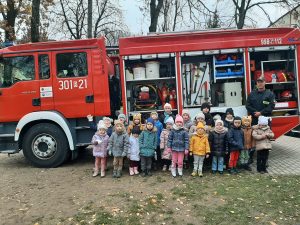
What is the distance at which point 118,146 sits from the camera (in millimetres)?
8211

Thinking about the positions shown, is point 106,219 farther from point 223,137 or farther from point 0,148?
point 0,148

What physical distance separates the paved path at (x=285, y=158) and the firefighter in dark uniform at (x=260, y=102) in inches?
25.2

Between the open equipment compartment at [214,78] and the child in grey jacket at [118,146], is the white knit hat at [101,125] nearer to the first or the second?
the child in grey jacket at [118,146]

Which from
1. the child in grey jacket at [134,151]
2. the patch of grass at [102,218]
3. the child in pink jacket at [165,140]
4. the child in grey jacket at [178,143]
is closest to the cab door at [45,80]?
the child in grey jacket at [134,151]

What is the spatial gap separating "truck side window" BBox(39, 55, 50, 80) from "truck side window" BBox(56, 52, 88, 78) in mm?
242

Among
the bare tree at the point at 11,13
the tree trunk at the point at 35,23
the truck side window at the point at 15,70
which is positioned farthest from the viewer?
the bare tree at the point at 11,13

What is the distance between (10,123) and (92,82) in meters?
2.26

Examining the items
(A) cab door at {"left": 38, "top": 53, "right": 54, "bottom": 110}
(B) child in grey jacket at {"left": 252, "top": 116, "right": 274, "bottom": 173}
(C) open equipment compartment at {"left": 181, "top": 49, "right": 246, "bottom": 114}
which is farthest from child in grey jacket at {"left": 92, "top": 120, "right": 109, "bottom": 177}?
(B) child in grey jacket at {"left": 252, "top": 116, "right": 274, "bottom": 173}

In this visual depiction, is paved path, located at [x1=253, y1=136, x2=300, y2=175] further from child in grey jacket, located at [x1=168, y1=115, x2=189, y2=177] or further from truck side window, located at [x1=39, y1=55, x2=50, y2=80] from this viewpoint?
truck side window, located at [x1=39, y1=55, x2=50, y2=80]

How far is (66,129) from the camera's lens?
9.00m

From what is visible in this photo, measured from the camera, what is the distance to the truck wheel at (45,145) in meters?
9.10

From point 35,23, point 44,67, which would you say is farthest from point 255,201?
point 35,23

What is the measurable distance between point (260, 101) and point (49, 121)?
16.2ft

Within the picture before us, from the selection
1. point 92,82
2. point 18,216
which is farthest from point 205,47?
point 18,216
